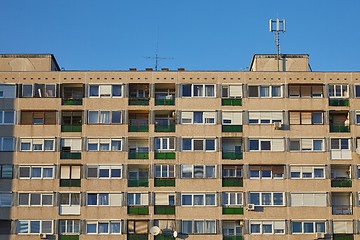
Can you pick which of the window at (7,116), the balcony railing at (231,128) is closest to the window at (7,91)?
the window at (7,116)

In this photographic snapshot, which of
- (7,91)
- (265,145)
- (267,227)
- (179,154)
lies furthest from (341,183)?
(7,91)

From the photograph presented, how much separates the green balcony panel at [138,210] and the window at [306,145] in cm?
1541

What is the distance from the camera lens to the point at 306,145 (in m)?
88.4

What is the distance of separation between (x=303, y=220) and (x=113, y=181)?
1874 cm

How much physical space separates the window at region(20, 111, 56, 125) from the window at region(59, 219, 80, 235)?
9947 mm

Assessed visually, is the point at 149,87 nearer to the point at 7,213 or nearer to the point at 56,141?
the point at 56,141

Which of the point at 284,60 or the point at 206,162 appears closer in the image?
the point at 206,162

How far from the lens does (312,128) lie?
88.7m

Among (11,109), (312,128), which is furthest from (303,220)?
(11,109)

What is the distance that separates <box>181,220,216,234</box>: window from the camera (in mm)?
86000

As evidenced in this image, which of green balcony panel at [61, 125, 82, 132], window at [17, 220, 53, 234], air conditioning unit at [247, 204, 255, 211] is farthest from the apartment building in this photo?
air conditioning unit at [247, 204, 255, 211]

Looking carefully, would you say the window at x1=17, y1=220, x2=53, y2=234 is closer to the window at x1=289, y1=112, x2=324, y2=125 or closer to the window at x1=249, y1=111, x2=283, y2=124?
the window at x1=249, y1=111, x2=283, y2=124

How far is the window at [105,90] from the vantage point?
89375 mm

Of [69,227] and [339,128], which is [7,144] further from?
[339,128]
